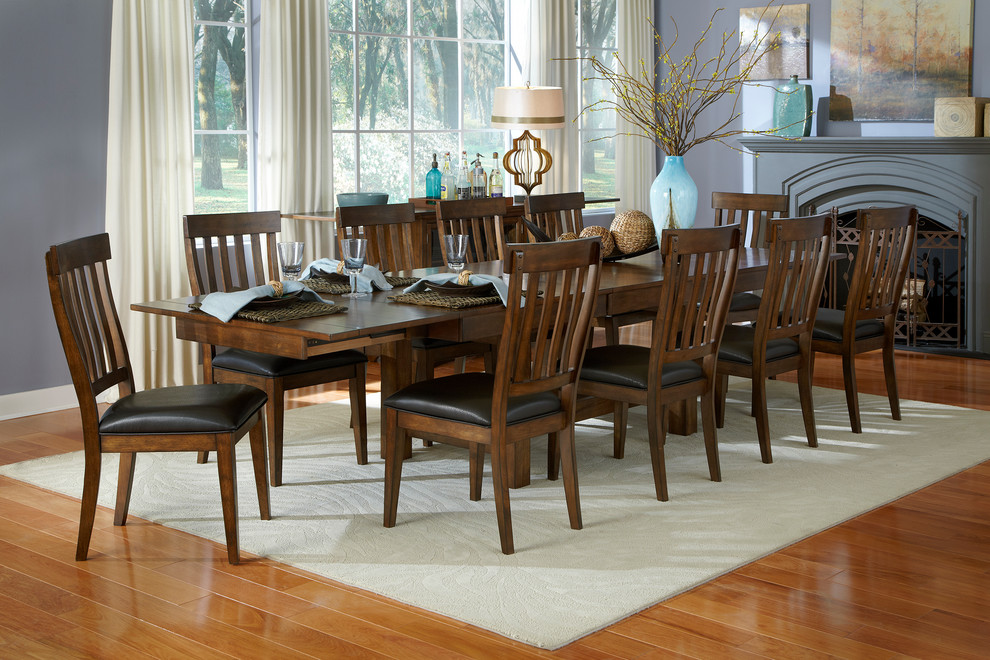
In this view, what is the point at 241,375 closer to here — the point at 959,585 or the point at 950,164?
the point at 959,585

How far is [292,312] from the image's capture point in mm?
3359

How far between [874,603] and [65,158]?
3964mm

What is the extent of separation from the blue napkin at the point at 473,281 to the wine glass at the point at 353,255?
0.18m

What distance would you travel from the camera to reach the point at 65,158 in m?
5.09

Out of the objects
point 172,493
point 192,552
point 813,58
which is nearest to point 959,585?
point 192,552

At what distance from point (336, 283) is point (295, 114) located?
220cm

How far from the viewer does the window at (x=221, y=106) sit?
5.73 m

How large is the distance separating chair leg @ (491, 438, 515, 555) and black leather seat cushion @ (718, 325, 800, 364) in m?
1.31

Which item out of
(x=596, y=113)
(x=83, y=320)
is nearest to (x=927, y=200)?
(x=596, y=113)

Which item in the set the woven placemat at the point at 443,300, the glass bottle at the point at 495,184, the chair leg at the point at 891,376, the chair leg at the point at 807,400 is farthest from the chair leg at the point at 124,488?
the glass bottle at the point at 495,184

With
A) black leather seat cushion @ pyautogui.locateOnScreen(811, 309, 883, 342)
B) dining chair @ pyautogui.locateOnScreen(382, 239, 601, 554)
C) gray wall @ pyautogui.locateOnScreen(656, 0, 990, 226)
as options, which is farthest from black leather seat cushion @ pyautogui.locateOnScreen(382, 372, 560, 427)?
gray wall @ pyautogui.locateOnScreen(656, 0, 990, 226)

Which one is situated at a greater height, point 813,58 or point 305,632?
point 813,58

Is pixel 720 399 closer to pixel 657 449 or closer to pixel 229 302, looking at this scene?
pixel 657 449

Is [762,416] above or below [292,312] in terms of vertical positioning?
below
